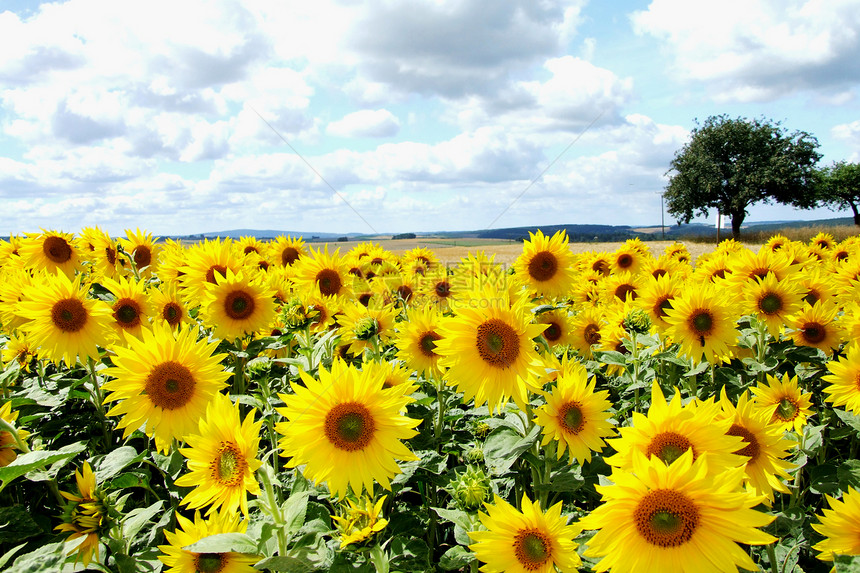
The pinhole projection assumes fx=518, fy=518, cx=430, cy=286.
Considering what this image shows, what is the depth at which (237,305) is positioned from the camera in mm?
4590

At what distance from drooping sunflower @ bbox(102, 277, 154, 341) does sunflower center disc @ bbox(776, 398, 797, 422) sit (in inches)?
201

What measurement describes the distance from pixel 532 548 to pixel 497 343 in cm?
107

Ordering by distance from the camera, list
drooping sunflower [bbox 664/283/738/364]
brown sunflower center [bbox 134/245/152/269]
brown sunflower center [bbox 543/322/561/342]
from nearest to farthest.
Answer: drooping sunflower [bbox 664/283/738/364] → brown sunflower center [bbox 543/322/561/342] → brown sunflower center [bbox 134/245/152/269]

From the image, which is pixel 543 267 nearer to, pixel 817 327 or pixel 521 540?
pixel 817 327

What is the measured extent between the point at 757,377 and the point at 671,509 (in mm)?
4108

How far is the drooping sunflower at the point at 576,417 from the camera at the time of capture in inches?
123

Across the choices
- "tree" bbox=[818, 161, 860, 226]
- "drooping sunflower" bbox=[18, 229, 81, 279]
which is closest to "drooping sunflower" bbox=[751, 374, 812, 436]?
"drooping sunflower" bbox=[18, 229, 81, 279]

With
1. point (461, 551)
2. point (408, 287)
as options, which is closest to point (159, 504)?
point (461, 551)

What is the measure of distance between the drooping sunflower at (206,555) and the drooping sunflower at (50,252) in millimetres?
5178

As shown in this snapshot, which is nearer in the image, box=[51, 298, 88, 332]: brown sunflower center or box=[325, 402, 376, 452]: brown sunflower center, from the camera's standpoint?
box=[325, 402, 376, 452]: brown sunflower center

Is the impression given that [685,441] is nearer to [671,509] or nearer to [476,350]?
[671,509]

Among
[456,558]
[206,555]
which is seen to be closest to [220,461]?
[206,555]

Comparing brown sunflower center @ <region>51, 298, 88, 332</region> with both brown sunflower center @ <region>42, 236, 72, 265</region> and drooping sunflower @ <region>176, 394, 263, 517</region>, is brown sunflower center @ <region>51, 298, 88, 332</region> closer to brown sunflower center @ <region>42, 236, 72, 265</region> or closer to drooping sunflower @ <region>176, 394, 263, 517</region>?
drooping sunflower @ <region>176, 394, 263, 517</region>

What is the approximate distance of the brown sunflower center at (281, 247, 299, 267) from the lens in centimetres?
746
